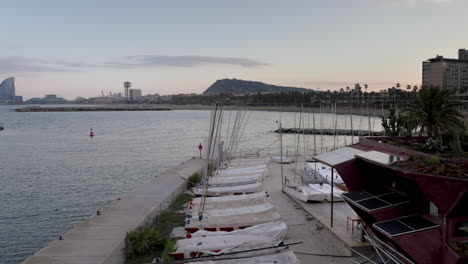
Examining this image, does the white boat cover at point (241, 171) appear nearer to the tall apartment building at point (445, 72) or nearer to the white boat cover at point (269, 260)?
the white boat cover at point (269, 260)

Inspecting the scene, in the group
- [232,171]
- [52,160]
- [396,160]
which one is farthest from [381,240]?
[52,160]

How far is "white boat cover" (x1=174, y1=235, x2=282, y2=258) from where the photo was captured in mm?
14836

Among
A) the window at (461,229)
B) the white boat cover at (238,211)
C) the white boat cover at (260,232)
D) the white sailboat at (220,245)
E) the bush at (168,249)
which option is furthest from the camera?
the white boat cover at (238,211)

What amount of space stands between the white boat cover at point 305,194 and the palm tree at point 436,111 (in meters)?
8.74

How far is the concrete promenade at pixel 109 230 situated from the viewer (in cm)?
1611

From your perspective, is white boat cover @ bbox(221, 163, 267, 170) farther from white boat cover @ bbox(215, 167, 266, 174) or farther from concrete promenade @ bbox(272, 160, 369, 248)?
concrete promenade @ bbox(272, 160, 369, 248)

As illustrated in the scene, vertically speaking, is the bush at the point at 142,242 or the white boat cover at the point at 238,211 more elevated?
the white boat cover at the point at 238,211

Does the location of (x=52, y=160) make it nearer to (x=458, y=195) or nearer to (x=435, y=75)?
(x=458, y=195)

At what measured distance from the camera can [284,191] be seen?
90.3 ft

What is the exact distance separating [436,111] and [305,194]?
9903mm

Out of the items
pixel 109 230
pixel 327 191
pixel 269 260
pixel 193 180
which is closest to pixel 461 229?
pixel 269 260

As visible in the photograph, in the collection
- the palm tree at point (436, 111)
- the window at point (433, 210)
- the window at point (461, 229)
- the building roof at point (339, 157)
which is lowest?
the window at point (461, 229)

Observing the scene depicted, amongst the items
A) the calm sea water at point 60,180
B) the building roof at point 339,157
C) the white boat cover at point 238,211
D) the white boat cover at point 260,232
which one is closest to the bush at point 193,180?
the calm sea water at point 60,180

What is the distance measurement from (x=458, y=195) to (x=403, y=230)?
2.17 meters
